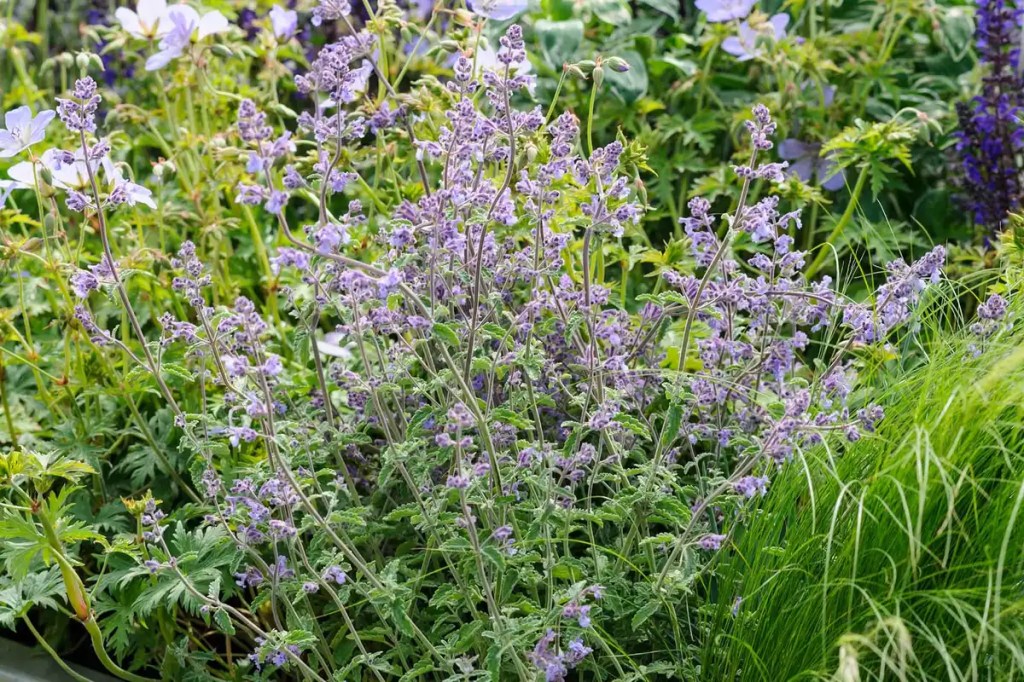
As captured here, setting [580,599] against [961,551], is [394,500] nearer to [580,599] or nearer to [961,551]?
[580,599]

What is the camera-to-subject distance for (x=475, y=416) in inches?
55.2

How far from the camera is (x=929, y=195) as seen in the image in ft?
9.12

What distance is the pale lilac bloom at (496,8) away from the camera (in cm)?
191

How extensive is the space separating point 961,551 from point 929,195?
1531 mm

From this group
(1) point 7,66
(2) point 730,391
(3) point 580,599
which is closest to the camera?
(3) point 580,599

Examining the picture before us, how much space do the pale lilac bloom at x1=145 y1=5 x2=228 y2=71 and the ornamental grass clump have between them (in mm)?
370

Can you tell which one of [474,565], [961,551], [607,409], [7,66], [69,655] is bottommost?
[69,655]

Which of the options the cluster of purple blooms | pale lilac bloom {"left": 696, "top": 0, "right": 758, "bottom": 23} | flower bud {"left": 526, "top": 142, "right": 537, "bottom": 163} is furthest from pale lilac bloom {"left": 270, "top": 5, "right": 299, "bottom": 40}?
the cluster of purple blooms

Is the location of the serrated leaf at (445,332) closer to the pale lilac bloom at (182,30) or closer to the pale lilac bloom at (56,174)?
the pale lilac bloom at (56,174)

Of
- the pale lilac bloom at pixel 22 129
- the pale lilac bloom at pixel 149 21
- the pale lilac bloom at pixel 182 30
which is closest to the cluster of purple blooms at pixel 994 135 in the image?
the pale lilac bloom at pixel 182 30

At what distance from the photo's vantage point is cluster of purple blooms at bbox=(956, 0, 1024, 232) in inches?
100

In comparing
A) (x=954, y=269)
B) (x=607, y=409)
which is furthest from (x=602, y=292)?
(x=954, y=269)

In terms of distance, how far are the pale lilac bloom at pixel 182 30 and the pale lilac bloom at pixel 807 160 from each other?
4.08 feet

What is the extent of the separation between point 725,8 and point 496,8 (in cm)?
85
